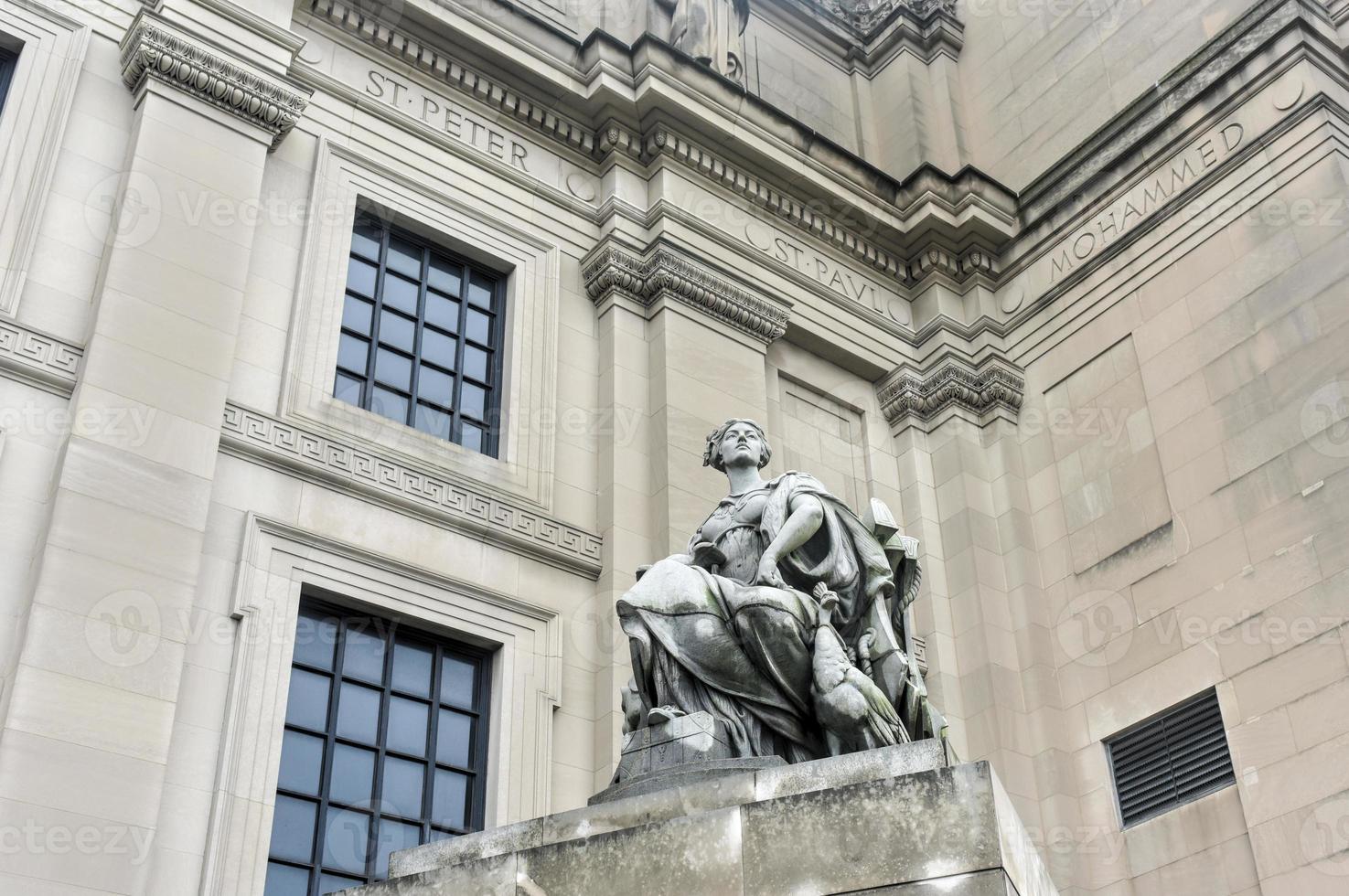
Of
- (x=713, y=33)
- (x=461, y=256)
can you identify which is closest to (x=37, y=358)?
(x=461, y=256)

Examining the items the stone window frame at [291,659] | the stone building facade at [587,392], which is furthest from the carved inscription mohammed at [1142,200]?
the stone window frame at [291,659]

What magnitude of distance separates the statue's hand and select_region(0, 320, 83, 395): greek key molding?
7.86 metres

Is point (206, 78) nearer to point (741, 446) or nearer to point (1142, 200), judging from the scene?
point (741, 446)

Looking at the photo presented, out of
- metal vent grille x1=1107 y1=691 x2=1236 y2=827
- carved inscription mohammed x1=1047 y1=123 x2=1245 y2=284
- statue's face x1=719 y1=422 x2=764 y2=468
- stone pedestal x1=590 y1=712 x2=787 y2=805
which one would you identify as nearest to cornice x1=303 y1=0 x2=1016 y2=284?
carved inscription mohammed x1=1047 y1=123 x2=1245 y2=284

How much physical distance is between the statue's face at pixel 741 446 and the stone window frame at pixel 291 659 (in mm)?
5484

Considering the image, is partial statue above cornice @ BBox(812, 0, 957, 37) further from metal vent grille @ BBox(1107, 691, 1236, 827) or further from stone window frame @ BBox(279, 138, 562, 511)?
metal vent grille @ BBox(1107, 691, 1236, 827)

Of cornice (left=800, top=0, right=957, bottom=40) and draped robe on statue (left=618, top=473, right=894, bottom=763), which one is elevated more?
cornice (left=800, top=0, right=957, bottom=40)

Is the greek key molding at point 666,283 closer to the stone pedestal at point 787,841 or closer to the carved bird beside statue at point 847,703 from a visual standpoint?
the carved bird beside statue at point 847,703

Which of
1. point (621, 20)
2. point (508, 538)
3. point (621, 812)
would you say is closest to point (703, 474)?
point (508, 538)

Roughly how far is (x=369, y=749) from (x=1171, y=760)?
888cm

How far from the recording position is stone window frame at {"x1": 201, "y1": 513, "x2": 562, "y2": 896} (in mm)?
12461

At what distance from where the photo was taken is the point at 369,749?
45.8ft

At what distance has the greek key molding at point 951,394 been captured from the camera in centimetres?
2088

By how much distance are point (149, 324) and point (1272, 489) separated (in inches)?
468
